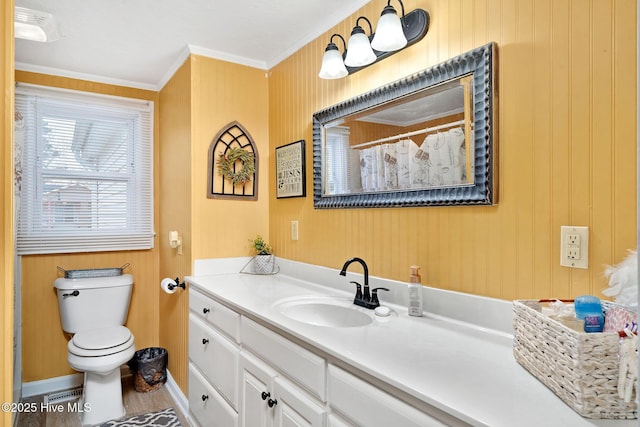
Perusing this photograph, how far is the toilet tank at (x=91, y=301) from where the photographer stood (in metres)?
2.63

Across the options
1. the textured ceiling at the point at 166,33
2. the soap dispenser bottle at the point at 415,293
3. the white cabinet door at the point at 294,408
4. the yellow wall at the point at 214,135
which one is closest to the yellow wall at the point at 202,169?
the yellow wall at the point at 214,135

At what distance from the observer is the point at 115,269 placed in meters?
2.89

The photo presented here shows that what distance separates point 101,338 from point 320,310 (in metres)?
1.57

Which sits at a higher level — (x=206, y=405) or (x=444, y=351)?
(x=444, y=351)

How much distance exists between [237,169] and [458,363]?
190cm

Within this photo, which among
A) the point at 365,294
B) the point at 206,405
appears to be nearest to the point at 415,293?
the point at 365,294

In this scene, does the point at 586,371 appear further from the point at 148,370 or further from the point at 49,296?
the point at 49,296

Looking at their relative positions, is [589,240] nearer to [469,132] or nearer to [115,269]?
[469,132]

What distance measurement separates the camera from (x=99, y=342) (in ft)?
7.71

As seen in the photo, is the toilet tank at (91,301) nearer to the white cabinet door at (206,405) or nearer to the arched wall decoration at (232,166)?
the white cabinet door at (206,405)

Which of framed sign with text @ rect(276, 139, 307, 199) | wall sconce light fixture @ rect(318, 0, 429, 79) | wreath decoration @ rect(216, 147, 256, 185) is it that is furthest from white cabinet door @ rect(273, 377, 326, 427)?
wreath decoration @ rect(216, 147, 256, 185)

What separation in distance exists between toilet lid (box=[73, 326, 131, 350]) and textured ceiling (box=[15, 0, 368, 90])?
5.99 feet

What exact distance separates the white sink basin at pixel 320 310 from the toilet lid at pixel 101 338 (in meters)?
1.34

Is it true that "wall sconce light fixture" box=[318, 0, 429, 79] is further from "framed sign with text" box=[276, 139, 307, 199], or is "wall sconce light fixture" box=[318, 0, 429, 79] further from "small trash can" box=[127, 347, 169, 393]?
"small trash can" box=[127, 347, 169, 393]
